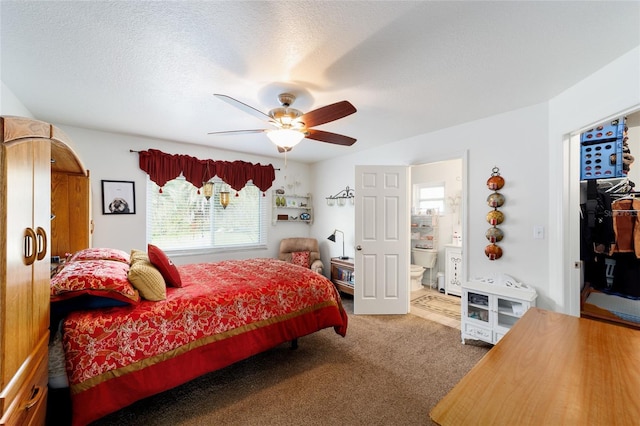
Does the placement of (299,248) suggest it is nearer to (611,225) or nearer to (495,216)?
(495,216)

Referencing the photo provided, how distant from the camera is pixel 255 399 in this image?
6.48ft

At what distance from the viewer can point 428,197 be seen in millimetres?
5273

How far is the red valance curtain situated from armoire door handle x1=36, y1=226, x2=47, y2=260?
2.78 meters

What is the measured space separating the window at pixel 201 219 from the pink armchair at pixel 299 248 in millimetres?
381

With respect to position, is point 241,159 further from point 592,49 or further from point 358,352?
point 592,49

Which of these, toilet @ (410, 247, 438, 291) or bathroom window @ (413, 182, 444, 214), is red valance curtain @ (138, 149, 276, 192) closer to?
bathroom window @ (413, 182, 444, 214)

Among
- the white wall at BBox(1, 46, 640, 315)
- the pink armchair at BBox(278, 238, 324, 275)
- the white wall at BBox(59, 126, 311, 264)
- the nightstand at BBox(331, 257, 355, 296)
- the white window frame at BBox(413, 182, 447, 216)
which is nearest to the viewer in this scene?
the white wall at BBox(1, 46, 640, 315)

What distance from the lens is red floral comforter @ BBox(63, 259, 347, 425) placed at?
1518 millimetres

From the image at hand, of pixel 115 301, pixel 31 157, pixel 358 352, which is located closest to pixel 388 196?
pixel 358 352

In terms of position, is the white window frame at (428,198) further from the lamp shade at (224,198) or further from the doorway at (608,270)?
the lamp shade at (224,198)

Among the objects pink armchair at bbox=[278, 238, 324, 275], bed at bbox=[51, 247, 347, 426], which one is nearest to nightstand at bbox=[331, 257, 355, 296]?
pink armchair at bbox=[278, 238, 324, 275]

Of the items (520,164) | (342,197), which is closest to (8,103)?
(342,197)

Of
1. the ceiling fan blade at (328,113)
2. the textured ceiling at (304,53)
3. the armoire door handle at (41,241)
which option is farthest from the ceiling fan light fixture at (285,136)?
the armoire door handle at (41,241)

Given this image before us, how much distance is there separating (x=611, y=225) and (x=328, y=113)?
335cm
